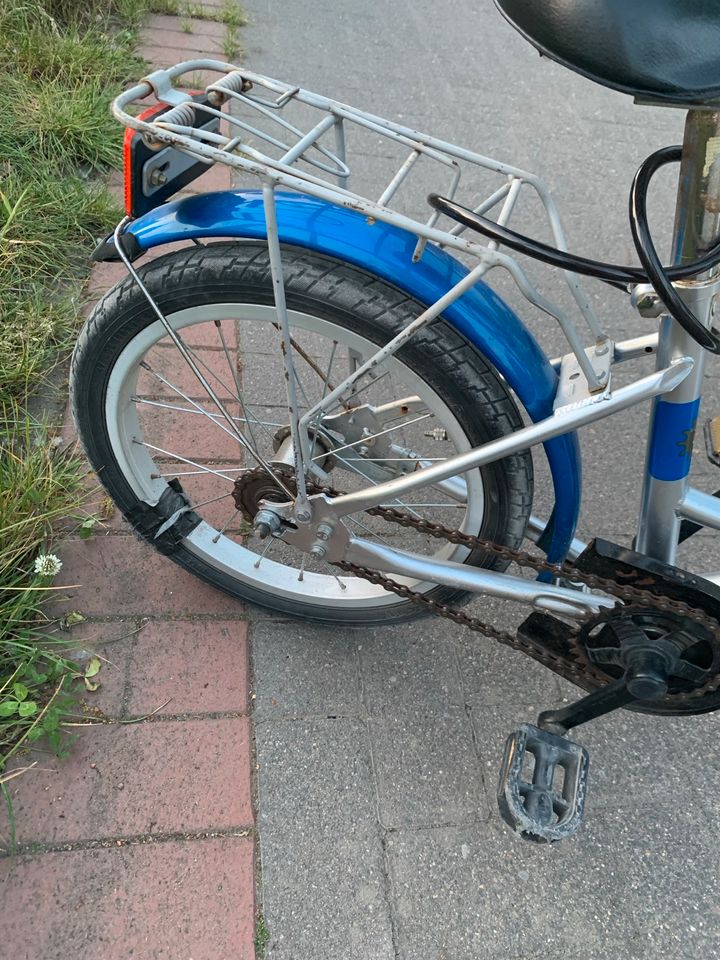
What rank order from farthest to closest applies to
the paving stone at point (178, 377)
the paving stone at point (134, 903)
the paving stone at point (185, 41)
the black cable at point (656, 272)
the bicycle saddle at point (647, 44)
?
the paving stone at point (185, 41)
the paving stone at point (178, 377)
the paving stone at point (134, 903)
the black cable at point (656, 272)
the bicycle saddle at point (647, 44)

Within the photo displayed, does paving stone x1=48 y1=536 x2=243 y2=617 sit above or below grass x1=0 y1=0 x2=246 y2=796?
below

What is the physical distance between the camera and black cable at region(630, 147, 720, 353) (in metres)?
1.08

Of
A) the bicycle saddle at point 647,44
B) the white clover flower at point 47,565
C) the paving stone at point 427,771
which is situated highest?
the bicycle saddle at point 647,44

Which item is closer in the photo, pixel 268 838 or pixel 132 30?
pixel 268 838

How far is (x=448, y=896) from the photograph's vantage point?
1.53 metres

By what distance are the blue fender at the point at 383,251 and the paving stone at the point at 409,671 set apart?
0.70m

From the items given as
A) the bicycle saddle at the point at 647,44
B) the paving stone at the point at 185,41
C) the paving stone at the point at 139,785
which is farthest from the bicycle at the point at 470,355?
the paving stone at the point at 185,41

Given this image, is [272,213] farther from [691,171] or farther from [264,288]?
[691,171]

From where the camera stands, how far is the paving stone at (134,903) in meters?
1.40

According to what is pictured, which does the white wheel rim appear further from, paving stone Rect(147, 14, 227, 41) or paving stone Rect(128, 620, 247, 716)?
paving stone Rect(147, 14, 227, 41)

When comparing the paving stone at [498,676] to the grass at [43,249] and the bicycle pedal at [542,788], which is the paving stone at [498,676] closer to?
the bicycle pedal at [542,788]

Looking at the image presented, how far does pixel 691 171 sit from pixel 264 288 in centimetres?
70

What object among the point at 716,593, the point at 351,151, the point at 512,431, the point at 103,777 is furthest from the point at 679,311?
the point at 351,151

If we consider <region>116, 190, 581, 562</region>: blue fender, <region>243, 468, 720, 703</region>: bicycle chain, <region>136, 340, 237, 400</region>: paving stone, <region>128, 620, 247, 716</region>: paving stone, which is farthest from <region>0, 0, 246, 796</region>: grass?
<region>116, 190, 581, 562</region>: blue fender
